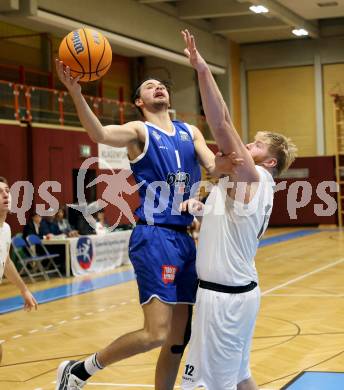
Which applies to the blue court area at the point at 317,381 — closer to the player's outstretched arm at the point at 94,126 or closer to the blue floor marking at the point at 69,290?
the player's outstretched arm at the point at 94,126

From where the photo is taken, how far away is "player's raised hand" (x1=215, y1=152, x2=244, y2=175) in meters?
3.91

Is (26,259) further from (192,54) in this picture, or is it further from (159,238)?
(192,54)

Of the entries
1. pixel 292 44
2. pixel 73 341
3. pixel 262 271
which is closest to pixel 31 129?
pixel 262 271

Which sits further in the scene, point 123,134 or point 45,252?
point 45,252

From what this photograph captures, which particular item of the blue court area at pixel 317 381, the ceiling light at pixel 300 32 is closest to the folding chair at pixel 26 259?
the blue court area at pixel 317 381

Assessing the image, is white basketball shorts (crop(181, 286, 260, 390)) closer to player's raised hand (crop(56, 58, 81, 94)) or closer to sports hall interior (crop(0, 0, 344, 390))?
player's raised hand (crop(56, 58, 81, 94))

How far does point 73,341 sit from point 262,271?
6551 mm

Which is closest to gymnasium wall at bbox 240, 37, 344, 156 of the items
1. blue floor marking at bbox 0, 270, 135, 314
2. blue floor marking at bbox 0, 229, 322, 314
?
blue floor marking at bbox 0, 229, 322, 314

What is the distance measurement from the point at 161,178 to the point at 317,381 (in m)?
2.30

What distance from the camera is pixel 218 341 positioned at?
4.00 m

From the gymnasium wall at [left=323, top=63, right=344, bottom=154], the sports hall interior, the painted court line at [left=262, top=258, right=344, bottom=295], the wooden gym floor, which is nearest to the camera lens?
the wooden gym floor

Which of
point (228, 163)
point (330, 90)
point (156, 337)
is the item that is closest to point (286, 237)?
point (330, 90)

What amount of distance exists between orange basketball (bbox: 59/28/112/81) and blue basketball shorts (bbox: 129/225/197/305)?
1.04 meters

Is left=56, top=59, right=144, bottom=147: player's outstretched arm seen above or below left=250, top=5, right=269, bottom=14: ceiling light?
below
